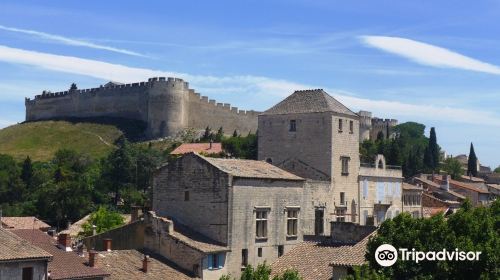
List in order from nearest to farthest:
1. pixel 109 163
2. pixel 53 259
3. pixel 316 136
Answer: pixel 53 259 → pixel 316 136 → pixel 109 163

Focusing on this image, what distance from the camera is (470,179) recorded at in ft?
345

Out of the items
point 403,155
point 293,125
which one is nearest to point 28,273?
point 293,125

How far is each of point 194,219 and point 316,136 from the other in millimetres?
12251

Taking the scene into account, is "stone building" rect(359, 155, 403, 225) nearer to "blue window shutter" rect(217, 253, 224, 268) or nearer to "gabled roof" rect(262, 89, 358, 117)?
"gabled roof" rect(262, 89, 358, 117)

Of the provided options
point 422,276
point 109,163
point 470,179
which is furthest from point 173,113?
point 422,276

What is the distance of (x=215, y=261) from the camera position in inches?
1623

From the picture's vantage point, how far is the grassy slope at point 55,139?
12203 cm

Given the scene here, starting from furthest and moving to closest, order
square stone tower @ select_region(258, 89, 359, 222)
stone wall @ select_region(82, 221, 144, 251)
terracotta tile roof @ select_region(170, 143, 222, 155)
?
terracotta tile roof @ select_region(170, 143, 222, 155)
square stone tower @ select_region(258, 89, 359, 222)
stone wall @ select_region(82, 221, 144, 251)

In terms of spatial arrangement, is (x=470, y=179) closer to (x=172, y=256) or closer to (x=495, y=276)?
(x=172, y=256)

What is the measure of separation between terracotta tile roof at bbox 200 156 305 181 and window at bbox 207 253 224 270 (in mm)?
4517

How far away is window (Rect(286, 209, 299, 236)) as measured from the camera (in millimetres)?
46469

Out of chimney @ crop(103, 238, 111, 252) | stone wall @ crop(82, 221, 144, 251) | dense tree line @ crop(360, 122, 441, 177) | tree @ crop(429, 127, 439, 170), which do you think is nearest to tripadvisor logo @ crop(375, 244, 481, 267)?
chimney @ crop(103, 238, 111, 252)

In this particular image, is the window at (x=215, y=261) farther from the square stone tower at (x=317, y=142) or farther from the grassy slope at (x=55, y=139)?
the grassy slope at (x=55, y=139)

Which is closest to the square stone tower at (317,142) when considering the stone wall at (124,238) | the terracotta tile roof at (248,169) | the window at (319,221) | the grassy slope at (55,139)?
the window at (319,221)
